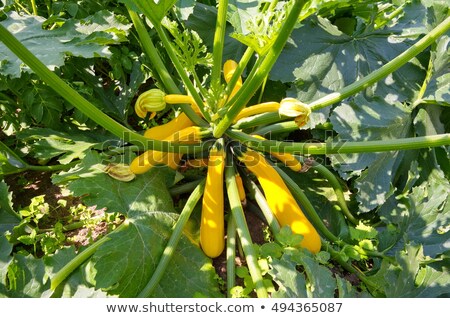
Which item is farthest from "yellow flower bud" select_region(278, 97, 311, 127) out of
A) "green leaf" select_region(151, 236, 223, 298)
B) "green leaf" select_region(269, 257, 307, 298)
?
"green leaf" select_region(151, 236, 223, 298)

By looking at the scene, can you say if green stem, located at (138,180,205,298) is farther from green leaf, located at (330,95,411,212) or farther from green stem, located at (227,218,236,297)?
green leaf, located at (330,95,411,212)

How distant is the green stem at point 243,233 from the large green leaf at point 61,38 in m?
0.67

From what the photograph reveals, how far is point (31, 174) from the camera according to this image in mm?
2195

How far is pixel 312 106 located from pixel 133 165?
72 centimetres

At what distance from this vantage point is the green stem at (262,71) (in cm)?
119

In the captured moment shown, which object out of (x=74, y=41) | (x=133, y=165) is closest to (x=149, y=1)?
(x=74, y=41)

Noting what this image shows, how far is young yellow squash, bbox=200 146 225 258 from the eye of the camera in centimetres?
177

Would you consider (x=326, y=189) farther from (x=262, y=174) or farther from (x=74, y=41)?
(x=74, y=41)

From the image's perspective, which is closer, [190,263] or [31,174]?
[190,263]

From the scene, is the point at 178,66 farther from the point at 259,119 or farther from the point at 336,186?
the point at 336,186

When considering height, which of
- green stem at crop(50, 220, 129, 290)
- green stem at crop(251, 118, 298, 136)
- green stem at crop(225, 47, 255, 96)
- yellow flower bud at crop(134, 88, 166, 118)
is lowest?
green stem at crop(50, 220, 129, 290)

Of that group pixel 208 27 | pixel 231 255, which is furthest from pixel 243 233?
pixel 208 27

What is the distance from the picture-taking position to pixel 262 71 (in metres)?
1.45

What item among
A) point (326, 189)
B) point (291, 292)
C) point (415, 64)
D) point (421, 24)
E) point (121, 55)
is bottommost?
point (326, 189)
